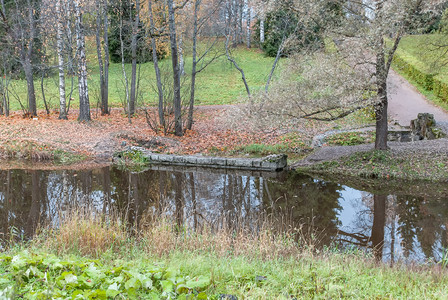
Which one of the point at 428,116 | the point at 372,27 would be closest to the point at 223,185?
the point at 372,27

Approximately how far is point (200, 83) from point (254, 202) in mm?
17262

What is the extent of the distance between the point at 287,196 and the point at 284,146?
184 inches

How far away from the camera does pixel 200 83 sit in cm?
2512

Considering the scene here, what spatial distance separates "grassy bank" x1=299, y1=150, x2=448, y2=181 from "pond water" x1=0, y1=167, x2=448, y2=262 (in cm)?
45

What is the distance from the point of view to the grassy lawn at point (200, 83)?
21.2 meters

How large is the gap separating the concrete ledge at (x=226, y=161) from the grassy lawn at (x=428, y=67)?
8.61 metres

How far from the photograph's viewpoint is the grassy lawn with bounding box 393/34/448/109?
16469mm

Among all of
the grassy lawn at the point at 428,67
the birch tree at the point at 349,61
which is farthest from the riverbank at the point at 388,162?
the grassy lawn at the point at 428,67

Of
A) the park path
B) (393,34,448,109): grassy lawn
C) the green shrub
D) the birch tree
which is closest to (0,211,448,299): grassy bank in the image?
the birch tree

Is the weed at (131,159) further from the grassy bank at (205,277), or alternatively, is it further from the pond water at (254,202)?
the grassy bank at (205,277)

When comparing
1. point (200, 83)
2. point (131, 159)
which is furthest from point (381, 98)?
point (200, 83)

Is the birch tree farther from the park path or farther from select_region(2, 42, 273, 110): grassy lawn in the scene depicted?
select_region(2, 42, 273, 110): grassy lawn

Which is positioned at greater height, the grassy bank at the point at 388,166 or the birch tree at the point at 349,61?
the birch tree at the point at 349,61

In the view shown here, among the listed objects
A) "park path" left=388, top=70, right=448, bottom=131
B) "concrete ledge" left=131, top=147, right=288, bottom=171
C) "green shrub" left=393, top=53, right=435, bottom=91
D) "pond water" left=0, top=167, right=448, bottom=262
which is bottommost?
"pond water" left=0, top=167, right=448, bottom=262
